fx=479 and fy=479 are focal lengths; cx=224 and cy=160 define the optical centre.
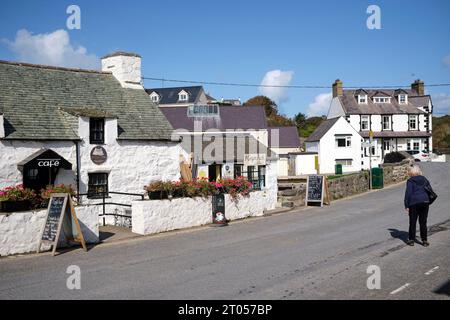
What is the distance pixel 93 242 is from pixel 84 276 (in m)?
4.01

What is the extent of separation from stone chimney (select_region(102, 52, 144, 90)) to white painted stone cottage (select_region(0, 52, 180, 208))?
0.05m

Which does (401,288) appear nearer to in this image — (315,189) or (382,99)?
(315,189)

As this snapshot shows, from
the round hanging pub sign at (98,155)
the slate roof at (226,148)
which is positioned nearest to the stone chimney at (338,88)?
the slate roof at (226,148)

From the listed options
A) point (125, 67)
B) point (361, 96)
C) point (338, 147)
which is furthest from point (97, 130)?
point (361, 96)

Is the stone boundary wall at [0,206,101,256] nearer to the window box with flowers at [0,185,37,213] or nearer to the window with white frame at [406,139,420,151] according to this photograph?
the window box with flowers at [0,185,37,213]

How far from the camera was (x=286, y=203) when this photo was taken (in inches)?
883

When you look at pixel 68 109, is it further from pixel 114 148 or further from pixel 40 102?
pixel 114 148

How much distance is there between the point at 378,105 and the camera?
64125mm

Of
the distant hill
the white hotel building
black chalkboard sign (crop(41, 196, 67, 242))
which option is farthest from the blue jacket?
the distant hill

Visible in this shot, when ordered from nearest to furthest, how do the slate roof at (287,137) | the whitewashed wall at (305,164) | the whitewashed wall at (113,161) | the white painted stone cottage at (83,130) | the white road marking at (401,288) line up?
the white road marking at (401,288) < the whitewashed wall at (113,161) < the white painted stone cottage at (83,130) < the whitewashed wall at (305,164) < the slate roof at (287,137)

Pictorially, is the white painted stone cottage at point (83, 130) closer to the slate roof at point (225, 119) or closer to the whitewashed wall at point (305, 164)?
the slate roof at point (225, 119)

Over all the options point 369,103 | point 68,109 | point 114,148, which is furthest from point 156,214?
point 369,103

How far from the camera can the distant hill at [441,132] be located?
263 feet

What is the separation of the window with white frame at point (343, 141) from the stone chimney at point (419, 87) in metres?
21.5
